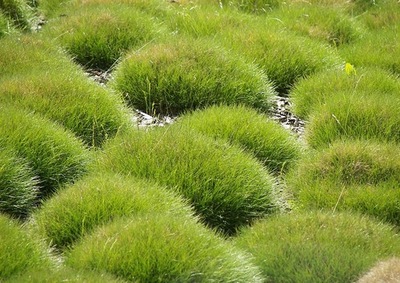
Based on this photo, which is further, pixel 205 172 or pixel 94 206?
pixel 205 172

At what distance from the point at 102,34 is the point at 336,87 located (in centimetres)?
257

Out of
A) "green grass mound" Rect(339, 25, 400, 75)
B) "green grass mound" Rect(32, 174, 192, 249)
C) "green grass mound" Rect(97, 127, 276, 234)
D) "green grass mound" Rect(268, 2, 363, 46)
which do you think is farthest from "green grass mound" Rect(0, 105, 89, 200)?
"green grass mound" Rect(268, 2, 363, 46)

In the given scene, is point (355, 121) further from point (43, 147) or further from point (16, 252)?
point (16, 252)

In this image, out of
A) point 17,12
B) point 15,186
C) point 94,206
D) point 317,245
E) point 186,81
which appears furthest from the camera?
point 17,12

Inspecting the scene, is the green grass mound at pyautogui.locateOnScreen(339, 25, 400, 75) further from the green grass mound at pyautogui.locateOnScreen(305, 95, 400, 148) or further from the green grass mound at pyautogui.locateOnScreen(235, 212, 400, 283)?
the green grass mound at pyautogui.locateOnScreen(235, 212, 400, 283)

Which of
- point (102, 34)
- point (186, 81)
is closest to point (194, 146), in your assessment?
point (186, 81)

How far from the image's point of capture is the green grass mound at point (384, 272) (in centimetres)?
443

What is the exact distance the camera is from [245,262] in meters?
4.89

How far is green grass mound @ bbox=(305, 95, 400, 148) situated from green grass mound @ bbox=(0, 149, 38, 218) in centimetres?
261

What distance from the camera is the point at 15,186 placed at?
18.4ft

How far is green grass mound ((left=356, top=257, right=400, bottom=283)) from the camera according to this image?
14.5ft

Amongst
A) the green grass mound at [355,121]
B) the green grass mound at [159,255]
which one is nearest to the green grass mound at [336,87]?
the green grass mound at [355,121]

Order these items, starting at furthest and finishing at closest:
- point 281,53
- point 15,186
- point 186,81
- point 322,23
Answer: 1. point 322,23
2. point 281,53
3. point 186,81
4. point 15,186

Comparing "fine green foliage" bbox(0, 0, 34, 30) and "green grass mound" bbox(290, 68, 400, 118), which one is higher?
"fine green foliage" bbox(0, 0, 34, 30)
